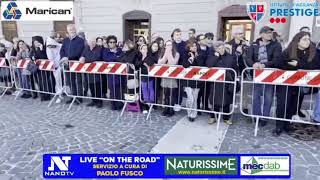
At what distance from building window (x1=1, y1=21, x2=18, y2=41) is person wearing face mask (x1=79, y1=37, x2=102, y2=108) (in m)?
12.4

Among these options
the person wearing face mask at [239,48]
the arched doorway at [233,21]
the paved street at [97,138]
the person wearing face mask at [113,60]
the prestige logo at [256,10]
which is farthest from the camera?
the arched doorway at [233,21]

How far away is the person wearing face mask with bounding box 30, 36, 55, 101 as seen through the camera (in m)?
7.65

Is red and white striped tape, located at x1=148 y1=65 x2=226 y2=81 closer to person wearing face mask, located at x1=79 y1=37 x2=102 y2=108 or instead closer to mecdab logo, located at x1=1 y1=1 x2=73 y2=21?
person wearing face mask, located at x1=79 y1=37 x2=102 y2=108

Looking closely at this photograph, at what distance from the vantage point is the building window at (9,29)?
17.0m

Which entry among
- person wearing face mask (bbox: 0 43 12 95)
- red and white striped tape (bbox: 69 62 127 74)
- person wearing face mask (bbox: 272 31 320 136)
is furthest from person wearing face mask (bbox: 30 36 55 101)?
person wearing face mask (bbox: 272 31 320 136)

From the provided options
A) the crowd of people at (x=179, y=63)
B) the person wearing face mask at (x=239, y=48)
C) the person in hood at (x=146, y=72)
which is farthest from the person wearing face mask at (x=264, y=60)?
the person in hood at (x=146, y=72)

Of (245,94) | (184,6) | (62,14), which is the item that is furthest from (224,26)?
(62,14)

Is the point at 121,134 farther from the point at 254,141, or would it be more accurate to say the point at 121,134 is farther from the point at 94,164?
the point at 254,141

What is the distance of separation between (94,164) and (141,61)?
123 inches

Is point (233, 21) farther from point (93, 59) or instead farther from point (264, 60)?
point (93, 59)

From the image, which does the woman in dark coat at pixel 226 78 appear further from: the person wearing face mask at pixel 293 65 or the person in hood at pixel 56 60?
the person in hood at pixel 56 60

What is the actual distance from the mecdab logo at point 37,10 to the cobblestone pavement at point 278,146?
1249 centimetres

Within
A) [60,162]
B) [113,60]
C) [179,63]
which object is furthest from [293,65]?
[60,162]

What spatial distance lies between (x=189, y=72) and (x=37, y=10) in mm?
13266
